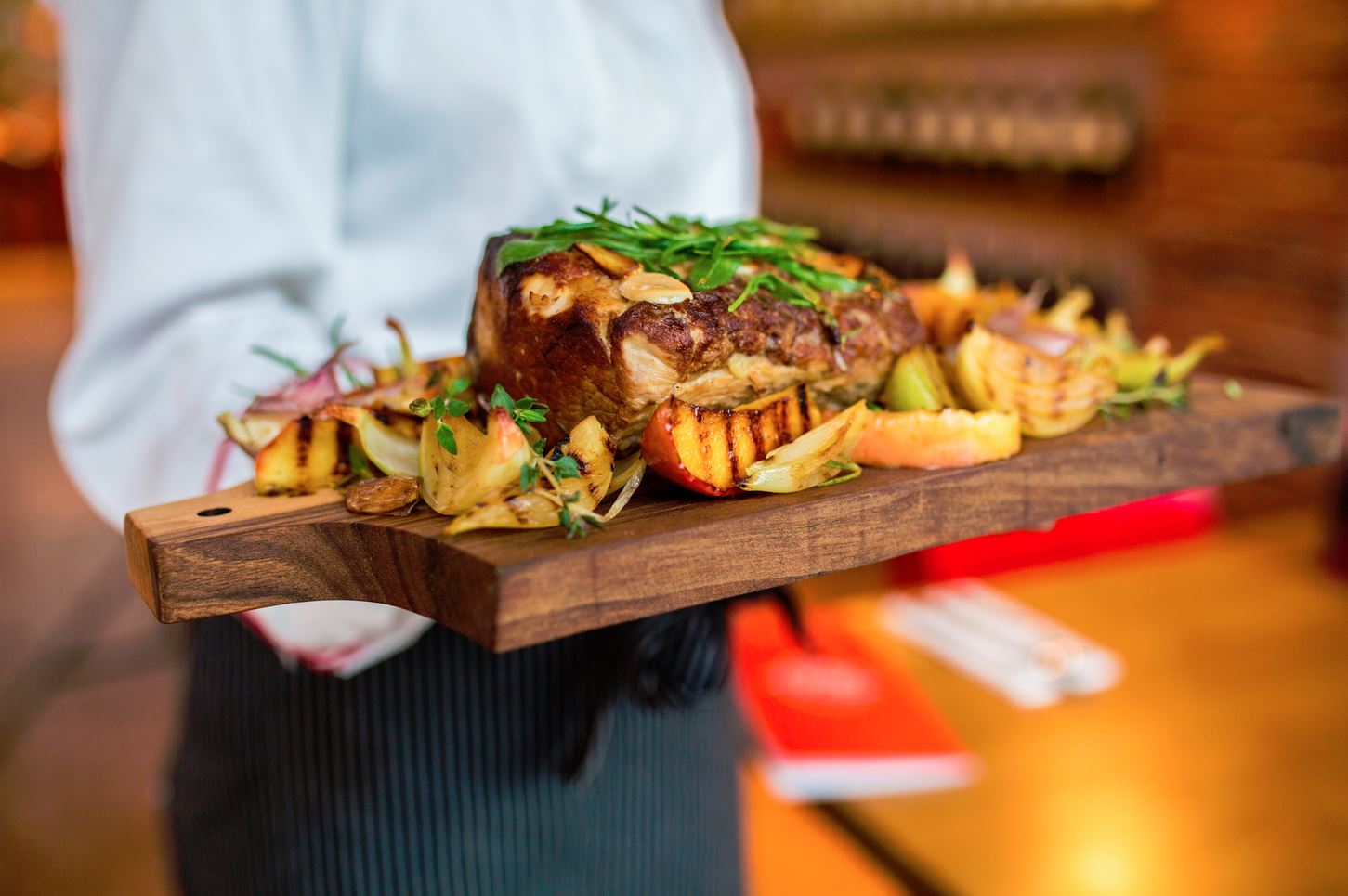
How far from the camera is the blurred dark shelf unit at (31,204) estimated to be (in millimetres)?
11383

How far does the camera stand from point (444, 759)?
46.0 inches

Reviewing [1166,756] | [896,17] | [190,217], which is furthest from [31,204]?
[1166,756]

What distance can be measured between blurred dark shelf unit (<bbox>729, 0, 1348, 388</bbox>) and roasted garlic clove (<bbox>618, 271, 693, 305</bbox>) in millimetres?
2926

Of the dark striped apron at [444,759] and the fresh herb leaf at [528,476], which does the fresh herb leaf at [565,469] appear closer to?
the fresh herb leaf at [528,476]

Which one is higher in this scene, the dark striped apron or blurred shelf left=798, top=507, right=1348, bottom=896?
the dark striped apron

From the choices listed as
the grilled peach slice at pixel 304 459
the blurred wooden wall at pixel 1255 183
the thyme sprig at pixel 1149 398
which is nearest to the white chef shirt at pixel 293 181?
the grilled peach slice at pixel 304 459

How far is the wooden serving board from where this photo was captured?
1.98 feet

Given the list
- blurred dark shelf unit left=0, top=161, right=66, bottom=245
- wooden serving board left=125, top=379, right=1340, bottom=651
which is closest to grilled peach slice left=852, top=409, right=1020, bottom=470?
wooden serving board left=125, top=379, right=1340, bottom=651

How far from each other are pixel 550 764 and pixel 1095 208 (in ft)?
10.9

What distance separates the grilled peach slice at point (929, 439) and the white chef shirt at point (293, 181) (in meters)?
0.41

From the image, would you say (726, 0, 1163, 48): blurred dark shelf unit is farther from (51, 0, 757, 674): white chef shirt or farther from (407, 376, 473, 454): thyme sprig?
(407, 376, 473, 454): thyme sprig

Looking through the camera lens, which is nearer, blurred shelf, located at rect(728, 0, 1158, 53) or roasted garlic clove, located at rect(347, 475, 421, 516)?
roasted garlic clove, located at rect(347, 475, 421, 516)

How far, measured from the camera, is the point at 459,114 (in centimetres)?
118

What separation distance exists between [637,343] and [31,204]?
12.8 meters
